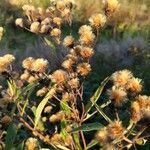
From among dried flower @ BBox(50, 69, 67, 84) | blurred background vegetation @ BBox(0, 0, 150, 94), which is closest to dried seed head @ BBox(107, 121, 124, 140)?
dried flower @ BBox(50, 69, 67, 84)

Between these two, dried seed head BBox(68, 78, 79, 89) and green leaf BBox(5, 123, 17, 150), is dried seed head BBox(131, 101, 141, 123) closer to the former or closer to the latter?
dried seed head BBox(68, 78, 79, 89)

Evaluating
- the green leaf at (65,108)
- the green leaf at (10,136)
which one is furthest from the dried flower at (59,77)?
the green leaf at (10,136)

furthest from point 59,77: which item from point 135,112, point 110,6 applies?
point 135,112

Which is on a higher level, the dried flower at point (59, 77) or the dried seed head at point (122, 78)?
the dried seed head at point (122, 78)

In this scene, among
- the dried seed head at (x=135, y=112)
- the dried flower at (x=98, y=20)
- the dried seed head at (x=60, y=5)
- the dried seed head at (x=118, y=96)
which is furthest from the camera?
the dried seed head at (x=60, y=5)

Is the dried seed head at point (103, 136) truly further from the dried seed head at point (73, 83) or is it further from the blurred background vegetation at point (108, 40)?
the blurred background vegetation at point (108, 40)

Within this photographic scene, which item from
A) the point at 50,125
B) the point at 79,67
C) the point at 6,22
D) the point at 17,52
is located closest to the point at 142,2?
the point at 6,22

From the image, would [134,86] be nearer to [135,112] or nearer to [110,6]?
[135,112]

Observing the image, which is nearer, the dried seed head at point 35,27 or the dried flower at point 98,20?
the dried flower at point 98,20
